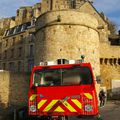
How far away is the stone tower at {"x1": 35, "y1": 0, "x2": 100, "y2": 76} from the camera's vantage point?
65.4 ft

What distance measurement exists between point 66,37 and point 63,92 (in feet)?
35.9

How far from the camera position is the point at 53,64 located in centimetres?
1027

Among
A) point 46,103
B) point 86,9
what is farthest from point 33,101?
point 86,9

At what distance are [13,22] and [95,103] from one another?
59657 millimetres

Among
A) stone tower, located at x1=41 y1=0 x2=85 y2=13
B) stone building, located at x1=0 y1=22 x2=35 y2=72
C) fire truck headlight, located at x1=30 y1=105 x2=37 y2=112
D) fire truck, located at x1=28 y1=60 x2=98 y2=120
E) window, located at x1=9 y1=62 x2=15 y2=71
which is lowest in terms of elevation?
fire truck headlight, located at x1=30 y1=105 x2=37 y2=112

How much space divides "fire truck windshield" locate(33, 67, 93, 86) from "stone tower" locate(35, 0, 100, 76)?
991 centimetres

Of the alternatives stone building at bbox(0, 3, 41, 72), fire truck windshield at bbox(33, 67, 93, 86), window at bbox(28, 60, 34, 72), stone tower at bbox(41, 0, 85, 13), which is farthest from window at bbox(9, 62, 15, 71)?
fire truck windshield at bbox(33, 67, 93, 86)

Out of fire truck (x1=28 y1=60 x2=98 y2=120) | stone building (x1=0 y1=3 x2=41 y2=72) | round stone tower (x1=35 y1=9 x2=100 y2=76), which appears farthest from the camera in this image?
stone building (x1=0 y1=3 x2=41 y2=72)

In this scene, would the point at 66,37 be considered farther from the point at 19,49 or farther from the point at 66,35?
the point at 19,49

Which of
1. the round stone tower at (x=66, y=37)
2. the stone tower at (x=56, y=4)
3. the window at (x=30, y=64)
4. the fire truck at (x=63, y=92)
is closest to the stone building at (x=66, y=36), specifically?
the round stone tower at (x=66, y=37)

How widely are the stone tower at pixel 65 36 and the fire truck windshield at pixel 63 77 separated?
9.91m

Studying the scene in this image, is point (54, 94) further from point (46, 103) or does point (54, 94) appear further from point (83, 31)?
point (83, 31)

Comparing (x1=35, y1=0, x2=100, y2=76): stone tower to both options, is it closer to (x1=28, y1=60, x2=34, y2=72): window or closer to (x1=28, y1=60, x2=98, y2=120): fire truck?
(x1=28, y1=60, x2=98, y2=120): fire truck

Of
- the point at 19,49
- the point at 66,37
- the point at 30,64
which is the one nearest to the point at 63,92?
the point at 66,37
